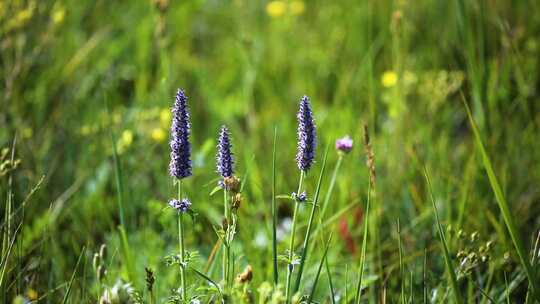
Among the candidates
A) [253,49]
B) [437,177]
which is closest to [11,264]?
[437,177]

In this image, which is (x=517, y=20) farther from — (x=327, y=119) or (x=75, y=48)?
(x=75, y=48)

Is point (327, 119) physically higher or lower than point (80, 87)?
lower

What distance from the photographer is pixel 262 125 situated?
3426mm

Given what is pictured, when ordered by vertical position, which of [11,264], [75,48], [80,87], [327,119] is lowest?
[11,264]

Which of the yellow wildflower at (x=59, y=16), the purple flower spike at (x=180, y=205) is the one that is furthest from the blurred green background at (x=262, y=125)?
the purple flower spike at (x=180, y=205)

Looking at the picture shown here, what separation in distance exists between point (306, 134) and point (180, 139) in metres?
0.28

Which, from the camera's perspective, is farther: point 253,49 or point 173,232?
point 253,49

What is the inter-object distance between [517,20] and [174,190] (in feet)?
7.66

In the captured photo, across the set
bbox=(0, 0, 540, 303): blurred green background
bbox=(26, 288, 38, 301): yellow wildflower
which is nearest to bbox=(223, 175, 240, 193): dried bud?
bbox=(0, 0, 540, 303): blurred green background

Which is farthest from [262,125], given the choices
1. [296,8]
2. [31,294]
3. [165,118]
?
[31,294]

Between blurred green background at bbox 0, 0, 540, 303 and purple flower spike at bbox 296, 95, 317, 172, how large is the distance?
44 centimetres

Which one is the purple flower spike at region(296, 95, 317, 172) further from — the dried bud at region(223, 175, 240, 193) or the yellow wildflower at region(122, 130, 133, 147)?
the yellow wildflower at region(122, 130, 133, 147)

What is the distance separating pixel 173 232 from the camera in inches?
96.1

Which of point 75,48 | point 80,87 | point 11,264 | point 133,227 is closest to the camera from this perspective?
point 11,264
